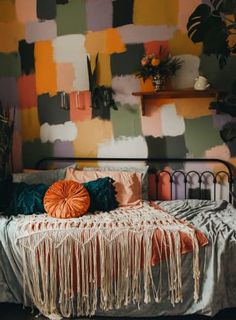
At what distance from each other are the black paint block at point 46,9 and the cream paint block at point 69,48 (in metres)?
0.21

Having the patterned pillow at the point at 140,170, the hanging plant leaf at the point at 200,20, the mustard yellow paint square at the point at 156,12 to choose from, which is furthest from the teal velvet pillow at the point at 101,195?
the mustard yellow paint square at the point at 156,12

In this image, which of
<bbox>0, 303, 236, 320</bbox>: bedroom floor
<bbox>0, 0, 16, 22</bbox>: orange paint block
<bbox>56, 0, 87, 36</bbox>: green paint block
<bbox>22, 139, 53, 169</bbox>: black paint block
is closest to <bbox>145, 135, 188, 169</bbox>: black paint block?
<bbox>22, 139, 53, 169</bbox>: black paint block

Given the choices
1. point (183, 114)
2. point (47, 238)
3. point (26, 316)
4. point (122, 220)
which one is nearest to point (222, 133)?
point (183, 114)

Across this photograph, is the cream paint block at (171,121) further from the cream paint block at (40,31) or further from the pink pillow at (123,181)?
the cream paint block at (40,31)

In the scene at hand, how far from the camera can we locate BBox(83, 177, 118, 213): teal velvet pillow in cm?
254

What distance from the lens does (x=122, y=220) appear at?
7.54ft

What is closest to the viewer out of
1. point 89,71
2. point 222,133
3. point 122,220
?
point 122,220

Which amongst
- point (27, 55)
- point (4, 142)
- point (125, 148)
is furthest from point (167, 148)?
point (27, 55)

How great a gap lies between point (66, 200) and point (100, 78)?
118 centimetres

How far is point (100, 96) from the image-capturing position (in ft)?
9.84

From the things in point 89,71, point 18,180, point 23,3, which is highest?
point 23,3

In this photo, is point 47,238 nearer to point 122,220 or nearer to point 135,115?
point 122,220

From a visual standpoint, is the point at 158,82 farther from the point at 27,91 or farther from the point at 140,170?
the point at 27,91

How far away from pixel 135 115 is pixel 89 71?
1.82ft
